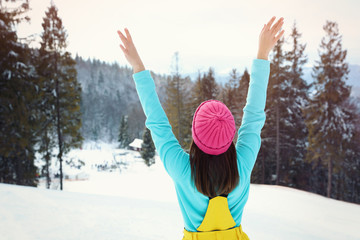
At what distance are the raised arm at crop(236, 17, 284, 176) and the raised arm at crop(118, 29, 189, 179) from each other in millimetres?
296

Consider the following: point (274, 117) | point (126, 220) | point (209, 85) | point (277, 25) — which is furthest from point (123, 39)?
point (209, 85)

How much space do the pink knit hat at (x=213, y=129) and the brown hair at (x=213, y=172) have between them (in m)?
0.04

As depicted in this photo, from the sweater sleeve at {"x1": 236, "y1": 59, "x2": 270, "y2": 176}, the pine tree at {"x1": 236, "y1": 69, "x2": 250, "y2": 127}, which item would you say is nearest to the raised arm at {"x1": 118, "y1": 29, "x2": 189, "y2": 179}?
the sweater sleeve at {"x1": 236, "y1": 59, "x2": 270, "y2": 176}

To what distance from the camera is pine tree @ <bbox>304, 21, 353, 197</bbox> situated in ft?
49.6

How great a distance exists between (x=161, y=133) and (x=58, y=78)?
46.4 feet

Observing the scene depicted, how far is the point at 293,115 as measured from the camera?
794 inches

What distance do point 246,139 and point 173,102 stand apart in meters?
19.6

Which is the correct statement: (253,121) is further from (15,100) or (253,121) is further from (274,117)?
(274,117)

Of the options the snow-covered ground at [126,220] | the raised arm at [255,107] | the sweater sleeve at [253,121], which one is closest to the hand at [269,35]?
the raised arm at [255,107]

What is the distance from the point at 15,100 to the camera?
11.5 meters

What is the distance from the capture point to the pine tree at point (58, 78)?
1345cm

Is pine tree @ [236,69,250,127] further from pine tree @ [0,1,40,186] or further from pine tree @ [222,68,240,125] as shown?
pine tree @ [0,1,40,186]

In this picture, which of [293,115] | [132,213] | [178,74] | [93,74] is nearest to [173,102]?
[178,74]

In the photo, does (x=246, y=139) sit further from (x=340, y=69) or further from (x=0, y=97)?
(x=340, y=69)
